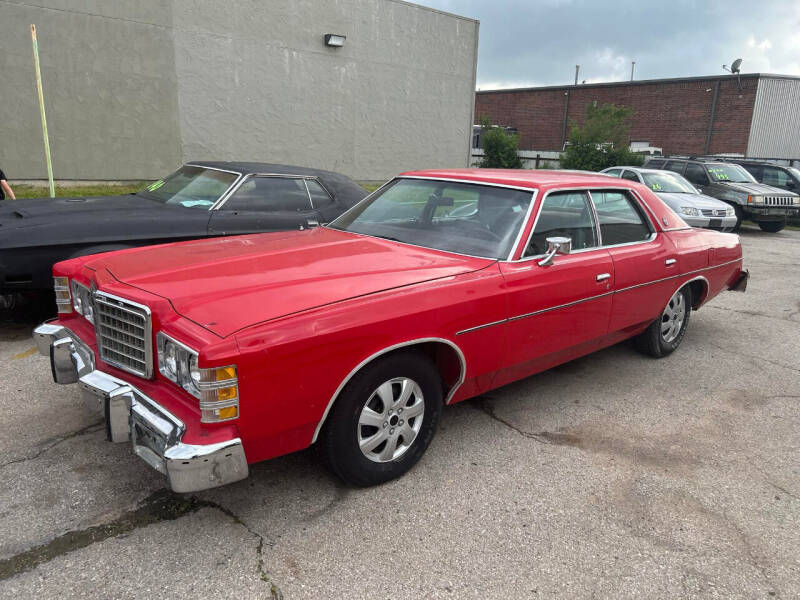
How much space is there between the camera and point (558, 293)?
3.70 m

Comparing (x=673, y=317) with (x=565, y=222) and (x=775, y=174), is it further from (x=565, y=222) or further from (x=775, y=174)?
(x=775, y=174)

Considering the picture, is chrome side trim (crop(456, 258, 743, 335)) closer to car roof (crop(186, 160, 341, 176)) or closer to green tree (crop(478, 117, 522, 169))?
car roof (crop(186, 160, 341, 176))

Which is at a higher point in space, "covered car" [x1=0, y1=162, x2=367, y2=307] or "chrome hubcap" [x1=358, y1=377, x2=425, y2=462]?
"covered car" [x1=0, y1=162, x2=367, y2=307]

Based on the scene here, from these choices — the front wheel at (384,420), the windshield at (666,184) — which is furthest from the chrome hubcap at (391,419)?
the windshield at (666,184)

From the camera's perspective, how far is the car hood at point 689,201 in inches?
462

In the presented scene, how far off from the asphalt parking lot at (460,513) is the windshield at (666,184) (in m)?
9.19

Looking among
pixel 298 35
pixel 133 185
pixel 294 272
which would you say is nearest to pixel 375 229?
pixel 294 272

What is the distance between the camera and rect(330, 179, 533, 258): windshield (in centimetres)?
368

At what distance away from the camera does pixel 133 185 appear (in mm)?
13602

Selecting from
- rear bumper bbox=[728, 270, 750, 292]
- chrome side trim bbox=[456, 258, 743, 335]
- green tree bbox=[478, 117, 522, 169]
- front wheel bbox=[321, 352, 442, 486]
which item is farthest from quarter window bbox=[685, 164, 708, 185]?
front wheel bbox=[321, 352, 442, 486]

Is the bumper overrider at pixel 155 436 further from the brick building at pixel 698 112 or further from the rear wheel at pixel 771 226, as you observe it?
the brick building at pixel 698 112

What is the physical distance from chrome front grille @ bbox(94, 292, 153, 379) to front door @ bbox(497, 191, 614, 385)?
6.26ft

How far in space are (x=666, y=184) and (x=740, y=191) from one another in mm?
2808

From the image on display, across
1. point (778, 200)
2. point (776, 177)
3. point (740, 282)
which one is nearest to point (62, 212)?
point (740, 282)
